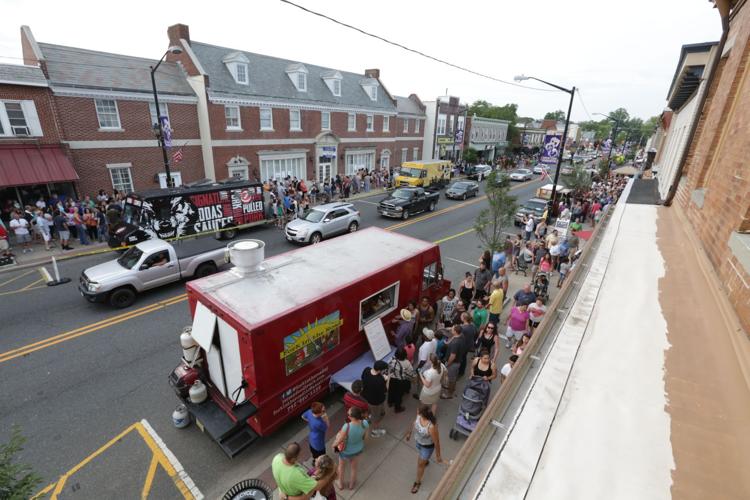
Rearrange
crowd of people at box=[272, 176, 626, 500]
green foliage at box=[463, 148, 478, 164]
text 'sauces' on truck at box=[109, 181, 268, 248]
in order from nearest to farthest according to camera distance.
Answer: crowd of people at box=[272, 176, 626, 500] < text 'sauces' on truck at box=[109, 181, 268, 248] < green foliage at box=[463, 148, 478, 164]

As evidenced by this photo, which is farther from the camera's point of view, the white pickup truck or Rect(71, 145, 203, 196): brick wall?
Rect(71, 145, 203, 196): brick wall

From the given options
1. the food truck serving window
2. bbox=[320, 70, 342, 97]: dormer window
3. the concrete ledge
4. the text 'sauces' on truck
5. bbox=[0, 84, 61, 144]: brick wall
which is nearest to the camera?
the concrete ledge

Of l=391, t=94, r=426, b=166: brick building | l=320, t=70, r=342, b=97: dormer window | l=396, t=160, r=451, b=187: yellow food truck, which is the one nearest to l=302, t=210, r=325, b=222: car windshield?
l=396, t=160, r=451, b=187: yellow food truck

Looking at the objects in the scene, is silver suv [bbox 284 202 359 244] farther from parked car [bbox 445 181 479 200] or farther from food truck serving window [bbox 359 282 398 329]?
parked car [bbox 445 181 479 200]

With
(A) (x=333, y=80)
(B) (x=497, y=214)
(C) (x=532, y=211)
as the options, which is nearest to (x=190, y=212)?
(B) (x=497, y=214)

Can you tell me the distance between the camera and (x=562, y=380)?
9.39 ft

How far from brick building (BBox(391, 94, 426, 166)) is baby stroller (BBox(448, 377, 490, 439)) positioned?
36270 mm

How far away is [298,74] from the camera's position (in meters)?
28.6

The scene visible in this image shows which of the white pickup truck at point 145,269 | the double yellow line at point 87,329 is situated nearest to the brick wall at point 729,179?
the white pickup truck at point 145,269

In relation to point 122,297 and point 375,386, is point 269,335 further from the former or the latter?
point 122,297

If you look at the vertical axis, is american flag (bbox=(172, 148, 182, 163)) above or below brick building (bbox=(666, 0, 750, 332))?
below

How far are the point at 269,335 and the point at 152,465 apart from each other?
3.18 meters

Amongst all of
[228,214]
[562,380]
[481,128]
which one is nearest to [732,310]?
[562,380]

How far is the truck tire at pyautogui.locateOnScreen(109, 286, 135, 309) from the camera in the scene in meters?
10.6
